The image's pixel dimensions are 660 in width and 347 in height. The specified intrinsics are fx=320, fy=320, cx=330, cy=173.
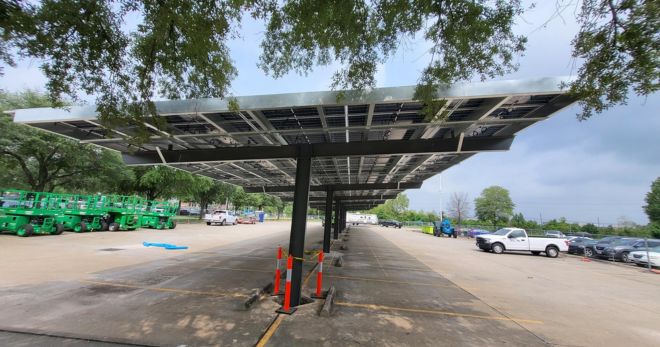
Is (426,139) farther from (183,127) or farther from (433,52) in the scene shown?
(183,127)

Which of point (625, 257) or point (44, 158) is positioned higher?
point (44, 158)

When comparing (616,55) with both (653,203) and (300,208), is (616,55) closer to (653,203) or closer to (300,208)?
(300,208)

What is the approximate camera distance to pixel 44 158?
25.6 metres

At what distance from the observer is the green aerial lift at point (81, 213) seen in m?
19.4

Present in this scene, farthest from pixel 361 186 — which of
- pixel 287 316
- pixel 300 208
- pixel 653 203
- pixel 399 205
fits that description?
pixel 399 205

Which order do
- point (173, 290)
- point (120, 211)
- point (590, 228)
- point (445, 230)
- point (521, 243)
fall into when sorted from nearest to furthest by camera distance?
1. point (173, 290)
2. point (521, 243)
3. point (120, 211)
4. point (590, 228)
5. point (445, 230)

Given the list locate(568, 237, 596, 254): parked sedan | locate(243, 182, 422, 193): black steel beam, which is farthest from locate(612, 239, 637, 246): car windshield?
locate(243, 182, 422, 193): black steel beam

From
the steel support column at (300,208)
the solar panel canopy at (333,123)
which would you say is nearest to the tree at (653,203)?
the solar panel canopy at (333,123)

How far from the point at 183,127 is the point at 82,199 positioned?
17833 millimetres

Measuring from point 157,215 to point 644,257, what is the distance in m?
35.2

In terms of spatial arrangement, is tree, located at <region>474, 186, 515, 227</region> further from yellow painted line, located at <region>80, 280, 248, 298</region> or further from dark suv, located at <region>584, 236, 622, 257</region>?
yellow painted line, located at <region>80, 280, 248, 298</region>

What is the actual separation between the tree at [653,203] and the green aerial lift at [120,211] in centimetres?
7586

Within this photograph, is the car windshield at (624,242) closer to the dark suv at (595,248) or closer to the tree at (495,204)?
the dark suv at (595,248)

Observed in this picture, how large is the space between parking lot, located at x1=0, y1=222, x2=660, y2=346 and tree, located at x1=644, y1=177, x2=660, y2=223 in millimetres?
60209
